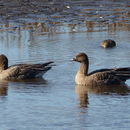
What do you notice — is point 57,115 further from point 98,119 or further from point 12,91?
point 12,91

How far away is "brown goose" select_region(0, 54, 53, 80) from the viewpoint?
1574cm

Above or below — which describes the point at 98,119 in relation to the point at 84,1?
below

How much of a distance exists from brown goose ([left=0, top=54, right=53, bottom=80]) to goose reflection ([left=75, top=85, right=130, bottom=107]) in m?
1.42

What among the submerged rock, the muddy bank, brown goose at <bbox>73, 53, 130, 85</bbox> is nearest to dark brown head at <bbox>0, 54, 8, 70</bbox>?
brown goose at <bbox>73, 53, 130, 85</bbox>

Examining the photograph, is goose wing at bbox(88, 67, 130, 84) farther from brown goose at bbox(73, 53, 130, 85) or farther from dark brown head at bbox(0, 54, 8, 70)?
dark brown head at bbox(0, 54, 8, 70)

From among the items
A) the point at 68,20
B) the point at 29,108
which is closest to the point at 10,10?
the point at 68,20

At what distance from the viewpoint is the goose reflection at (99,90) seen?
13828 millimetres

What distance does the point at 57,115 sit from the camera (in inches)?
467

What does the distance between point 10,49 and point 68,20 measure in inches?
248

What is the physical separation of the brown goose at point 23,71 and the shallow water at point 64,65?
0.22m

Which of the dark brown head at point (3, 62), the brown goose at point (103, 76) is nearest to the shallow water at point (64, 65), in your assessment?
the brown goose at point (103, 76)

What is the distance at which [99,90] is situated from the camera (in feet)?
47.5

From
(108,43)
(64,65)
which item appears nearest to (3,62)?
(64,65)

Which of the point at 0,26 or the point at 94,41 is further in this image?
the point at 0,26
